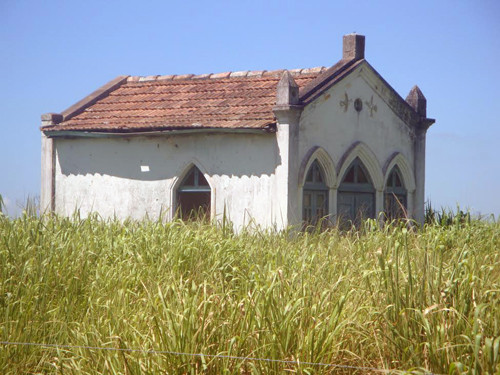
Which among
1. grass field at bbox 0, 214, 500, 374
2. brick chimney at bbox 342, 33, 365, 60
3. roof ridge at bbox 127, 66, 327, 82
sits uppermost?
brick chimney at bbox 342, 33, 365, 60

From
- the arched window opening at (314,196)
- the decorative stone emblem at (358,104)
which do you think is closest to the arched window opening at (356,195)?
the arched window opening at (314,196)

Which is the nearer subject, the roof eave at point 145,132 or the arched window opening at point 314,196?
the roof eave at point 145,132

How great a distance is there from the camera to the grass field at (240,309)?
705cm

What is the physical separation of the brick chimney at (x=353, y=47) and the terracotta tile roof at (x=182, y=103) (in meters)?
0.70

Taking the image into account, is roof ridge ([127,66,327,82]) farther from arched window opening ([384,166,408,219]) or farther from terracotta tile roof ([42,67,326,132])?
arched window opening ([384,166,408,219])

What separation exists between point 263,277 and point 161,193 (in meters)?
9.79

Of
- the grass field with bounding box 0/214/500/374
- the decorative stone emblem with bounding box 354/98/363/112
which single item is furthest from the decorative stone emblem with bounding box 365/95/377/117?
the grass field with bounding box 0/214/500/374

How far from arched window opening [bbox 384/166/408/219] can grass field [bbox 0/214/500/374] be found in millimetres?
8734

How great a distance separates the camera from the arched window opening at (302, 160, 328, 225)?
17000 mm

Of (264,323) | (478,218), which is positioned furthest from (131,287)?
(478,218)

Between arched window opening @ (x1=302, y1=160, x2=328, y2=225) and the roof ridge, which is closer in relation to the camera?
arched window opening @ (x1=302, y1=160, x2=328, y2=225)

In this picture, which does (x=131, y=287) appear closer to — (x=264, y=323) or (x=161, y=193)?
(x=264, y=323)

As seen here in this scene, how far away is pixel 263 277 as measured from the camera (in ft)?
28.4

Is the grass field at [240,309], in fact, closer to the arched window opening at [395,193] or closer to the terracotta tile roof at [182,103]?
the terracotta tile roof at [182,103]
